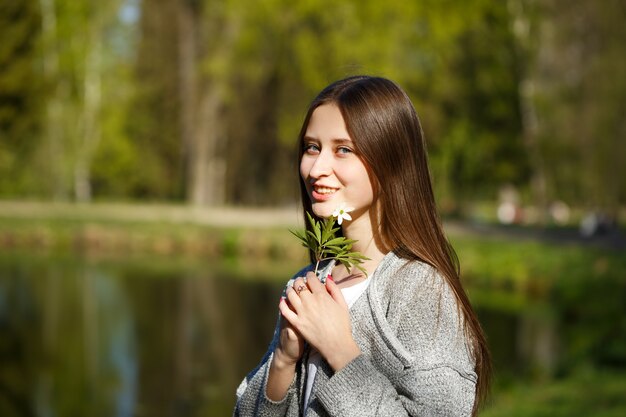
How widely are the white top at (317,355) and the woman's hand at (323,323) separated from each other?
8cm

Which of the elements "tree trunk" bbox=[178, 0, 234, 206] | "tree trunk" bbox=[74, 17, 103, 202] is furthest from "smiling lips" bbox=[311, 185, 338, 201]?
"tree trunk" bbox=[74, 17, 103, 202]

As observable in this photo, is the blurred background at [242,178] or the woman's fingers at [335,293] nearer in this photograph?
the woman's fingers at [335,293]

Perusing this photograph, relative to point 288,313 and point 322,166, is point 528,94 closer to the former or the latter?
point 322,166

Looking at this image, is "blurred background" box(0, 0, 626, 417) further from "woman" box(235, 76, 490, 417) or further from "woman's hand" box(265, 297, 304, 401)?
"woman's hand" box(265, 297, 304, 401)

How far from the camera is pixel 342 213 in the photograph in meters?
1.76

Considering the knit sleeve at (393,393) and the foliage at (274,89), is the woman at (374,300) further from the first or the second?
the foliage at (274,89)

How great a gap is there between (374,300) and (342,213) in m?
0.19

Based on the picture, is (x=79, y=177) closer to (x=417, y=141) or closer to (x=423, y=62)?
(x=423, y=62)

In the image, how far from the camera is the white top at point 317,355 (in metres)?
1.74

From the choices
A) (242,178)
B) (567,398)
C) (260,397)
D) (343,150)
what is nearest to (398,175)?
(343,150)

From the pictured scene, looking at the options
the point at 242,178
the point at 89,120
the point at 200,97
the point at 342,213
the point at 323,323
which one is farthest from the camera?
the point at 242,178

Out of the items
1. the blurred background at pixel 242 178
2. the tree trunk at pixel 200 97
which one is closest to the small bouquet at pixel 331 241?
the blurred background at pixel 242 178

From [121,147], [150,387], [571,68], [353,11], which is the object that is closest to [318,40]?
[353,11]

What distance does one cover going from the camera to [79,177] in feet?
104
